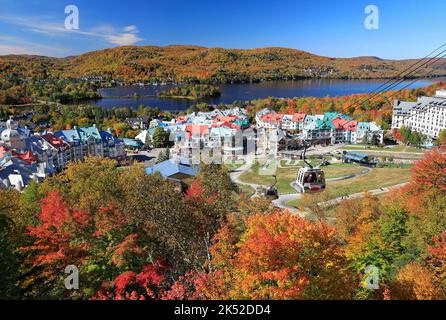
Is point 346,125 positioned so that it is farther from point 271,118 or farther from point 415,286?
point 415,286

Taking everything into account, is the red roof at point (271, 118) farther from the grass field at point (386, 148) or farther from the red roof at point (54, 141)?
the red roof at point (54, 141)

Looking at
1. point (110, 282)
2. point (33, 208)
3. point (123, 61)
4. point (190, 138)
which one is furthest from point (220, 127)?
point (123, 61)

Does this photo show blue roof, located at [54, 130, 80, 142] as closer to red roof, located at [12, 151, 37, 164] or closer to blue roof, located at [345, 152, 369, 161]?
red roof, located at [12, 151, 37, 164]

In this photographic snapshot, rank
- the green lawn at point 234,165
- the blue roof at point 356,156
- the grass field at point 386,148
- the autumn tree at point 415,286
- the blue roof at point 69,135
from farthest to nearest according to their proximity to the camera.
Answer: the grass field at point 386,148
the blue roof at point 69,135
the blue roof at point 356,156
the green lawn at point 234,165
the autumn tree at point 415,286

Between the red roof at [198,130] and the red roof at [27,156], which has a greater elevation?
the red roof at [198,130]

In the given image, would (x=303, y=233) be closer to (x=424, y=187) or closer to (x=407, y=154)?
(x=424, y=187)

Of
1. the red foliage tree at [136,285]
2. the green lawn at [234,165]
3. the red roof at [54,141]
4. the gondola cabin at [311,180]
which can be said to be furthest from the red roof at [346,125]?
the red foliage tree at [136,285]
